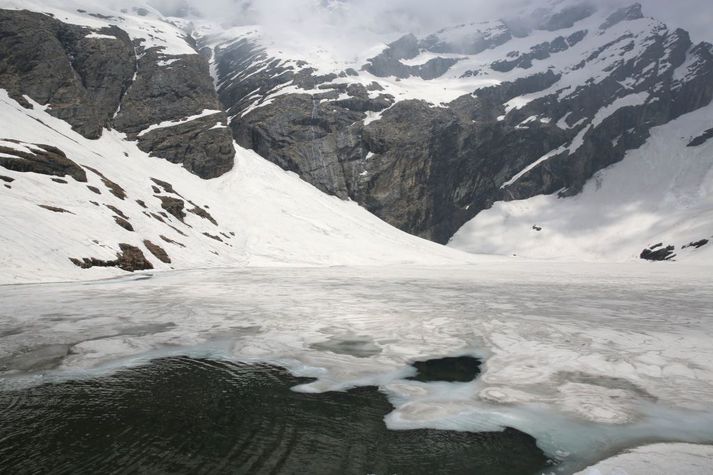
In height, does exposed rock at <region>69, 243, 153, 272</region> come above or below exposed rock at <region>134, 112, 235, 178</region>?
below

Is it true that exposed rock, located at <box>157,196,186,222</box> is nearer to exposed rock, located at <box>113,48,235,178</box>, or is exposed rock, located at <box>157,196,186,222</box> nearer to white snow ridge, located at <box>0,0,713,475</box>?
white snow ridge, located at <box>0,0,713,475</box>

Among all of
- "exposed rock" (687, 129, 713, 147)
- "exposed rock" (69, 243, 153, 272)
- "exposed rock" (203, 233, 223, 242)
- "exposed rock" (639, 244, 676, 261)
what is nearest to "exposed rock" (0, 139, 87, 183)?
"exposed rock" (203, 233, 223, 242)

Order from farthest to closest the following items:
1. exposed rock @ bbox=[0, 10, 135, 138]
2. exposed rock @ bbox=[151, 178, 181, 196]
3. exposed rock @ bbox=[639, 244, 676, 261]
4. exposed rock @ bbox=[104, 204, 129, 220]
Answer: exposed rock @ bbox=[639, 244, 676, 261] < exposed rock @ bbox=[0, 10, 135, 138] < exposed rock @ bbox=[151, 178, 181, 196] < exposed rock @ bbox=[104, 204, 129, 220]

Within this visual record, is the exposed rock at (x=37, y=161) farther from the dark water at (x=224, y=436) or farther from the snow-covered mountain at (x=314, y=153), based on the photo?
the dark water at (x=224, y=436)

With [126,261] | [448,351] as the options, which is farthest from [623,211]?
[448,351]

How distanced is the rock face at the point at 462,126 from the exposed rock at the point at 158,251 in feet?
257

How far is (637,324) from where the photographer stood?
1169 cm

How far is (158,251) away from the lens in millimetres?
34469

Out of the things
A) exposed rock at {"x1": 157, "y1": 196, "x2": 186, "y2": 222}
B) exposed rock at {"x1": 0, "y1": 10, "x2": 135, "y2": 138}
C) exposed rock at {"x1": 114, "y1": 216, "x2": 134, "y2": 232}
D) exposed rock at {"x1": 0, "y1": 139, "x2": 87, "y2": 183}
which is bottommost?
exposed rock at {"x1": 114, "y1": 216, "x2": 134, "y2": 232}

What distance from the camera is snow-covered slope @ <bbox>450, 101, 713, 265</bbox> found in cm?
11606

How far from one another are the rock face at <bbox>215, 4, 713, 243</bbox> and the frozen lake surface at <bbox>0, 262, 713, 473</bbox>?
100 metres

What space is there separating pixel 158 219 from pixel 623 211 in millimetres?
130465

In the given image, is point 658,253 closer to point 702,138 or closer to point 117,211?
point 702,138

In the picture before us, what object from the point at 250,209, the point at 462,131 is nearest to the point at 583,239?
the point at 462,131
